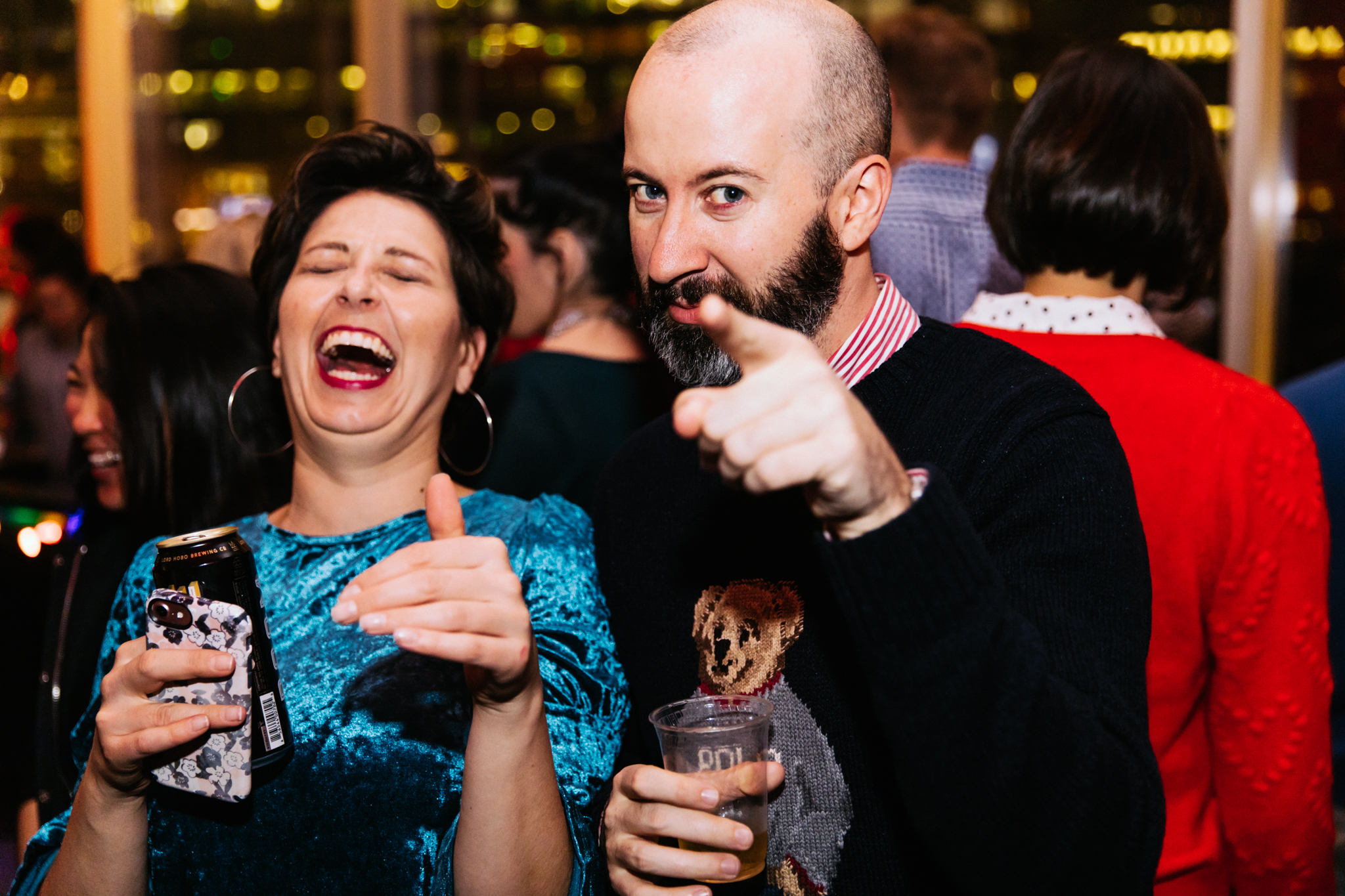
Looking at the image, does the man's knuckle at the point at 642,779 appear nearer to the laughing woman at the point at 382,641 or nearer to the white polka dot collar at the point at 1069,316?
the laughing woman at the point at 382,641

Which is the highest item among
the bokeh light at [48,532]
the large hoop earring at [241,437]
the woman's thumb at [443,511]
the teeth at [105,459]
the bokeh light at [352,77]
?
the bokeh light at [352,77]

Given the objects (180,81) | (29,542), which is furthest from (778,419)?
(180,81)

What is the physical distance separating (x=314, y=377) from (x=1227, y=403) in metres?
1.31

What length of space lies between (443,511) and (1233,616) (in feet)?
3.50

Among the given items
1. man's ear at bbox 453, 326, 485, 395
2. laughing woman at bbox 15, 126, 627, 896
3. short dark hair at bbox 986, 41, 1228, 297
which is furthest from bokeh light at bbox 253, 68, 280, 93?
short dark hair at bbox 986, 41, 1228, 297

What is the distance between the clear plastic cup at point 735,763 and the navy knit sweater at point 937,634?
0.41ft

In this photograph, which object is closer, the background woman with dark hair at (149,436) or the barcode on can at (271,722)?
the barcode on can at (271,722)

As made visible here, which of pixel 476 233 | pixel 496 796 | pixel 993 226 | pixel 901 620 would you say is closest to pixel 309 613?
pixel 496 796

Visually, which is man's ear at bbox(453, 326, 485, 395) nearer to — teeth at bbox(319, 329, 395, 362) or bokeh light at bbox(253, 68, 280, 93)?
teeth at bbox(319, 329, 395, 362)

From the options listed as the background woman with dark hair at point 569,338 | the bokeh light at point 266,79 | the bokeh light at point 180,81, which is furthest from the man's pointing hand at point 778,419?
the bokeh light at point 180,81

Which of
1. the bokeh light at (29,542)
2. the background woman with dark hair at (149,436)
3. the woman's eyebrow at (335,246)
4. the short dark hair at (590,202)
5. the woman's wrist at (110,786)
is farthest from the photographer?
the short dark hair at (590,202)

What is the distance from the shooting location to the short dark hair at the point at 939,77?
8.27 ft

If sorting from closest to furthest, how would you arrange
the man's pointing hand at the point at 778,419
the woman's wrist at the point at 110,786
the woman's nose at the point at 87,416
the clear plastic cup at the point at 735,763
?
the man's pointing hand at the point at 778,419 → the clear plastic cup at the point at 735,763 → the woman's wrist at the point at 110,786 → the woman's nose at the point at 87,416

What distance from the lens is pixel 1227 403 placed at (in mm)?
1487
